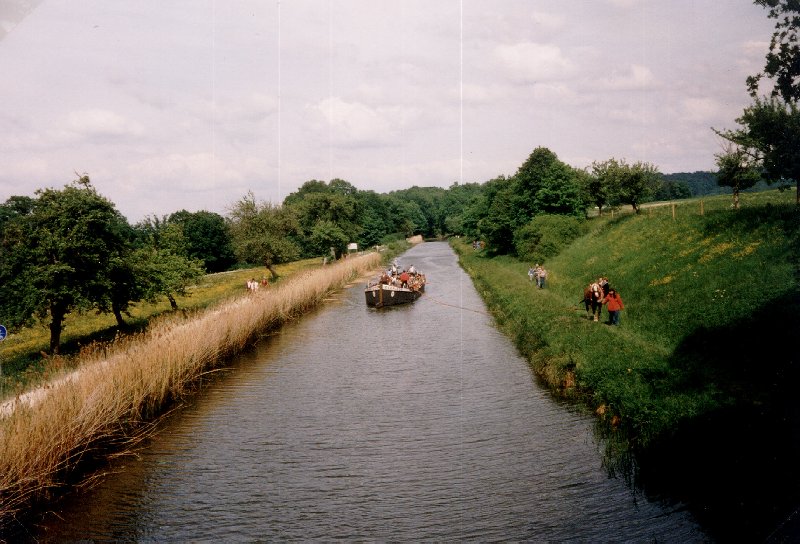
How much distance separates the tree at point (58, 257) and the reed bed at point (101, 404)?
4524 millimetres

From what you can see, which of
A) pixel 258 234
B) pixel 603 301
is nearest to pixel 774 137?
pixel 603 301

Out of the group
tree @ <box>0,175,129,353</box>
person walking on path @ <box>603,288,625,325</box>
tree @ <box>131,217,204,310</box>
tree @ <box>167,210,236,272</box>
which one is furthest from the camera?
tree @ <box>167,210,236,272</box>

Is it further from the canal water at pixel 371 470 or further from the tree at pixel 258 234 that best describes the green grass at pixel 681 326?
the tree at pixel 258 234

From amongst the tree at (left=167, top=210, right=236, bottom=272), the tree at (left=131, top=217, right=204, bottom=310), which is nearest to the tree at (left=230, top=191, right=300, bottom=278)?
the tree at (left=131, top=217, right=204, bottom=310)

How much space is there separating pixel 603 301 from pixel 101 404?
17000 mm

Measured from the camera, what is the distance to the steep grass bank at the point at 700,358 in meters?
9.66

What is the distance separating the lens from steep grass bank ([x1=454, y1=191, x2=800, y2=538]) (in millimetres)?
9664

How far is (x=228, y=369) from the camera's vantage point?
69.8 ft

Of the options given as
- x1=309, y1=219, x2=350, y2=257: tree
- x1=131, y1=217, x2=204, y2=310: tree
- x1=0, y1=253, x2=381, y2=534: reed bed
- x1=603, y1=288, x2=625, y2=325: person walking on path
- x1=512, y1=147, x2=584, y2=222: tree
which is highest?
x1=512, y1=147, x2=584, y2=222: tree

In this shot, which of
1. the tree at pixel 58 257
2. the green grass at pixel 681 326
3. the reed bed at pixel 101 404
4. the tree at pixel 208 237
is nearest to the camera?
the reed bed at pixel 101 404

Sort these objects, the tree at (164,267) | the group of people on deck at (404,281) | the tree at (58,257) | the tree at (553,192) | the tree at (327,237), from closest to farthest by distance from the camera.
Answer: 1. the tree at (58,257)
2. the tree at (164,267)
3. the group of people on deck at (404,281)
4. the tree at (553,192)
5. the tree at (327,237)

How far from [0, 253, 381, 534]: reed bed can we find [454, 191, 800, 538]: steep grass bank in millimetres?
11412

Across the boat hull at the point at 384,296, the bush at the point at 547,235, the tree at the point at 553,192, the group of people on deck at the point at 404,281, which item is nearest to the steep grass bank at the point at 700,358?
the boat hull at the point at 384,296

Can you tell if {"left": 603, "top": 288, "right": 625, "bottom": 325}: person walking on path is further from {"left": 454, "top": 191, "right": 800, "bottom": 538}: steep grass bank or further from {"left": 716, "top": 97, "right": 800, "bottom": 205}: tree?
{"left": 716, "top": 97, "right": 800, "bottom": 205}: tree
